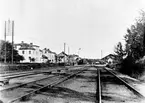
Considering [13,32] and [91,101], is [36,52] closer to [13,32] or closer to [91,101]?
[13,32]

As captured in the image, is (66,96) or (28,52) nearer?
(66,96)

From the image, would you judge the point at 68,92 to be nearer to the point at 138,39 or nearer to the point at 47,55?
the point at 138,39

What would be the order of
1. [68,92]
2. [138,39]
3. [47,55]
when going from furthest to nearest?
[47,55], [138,39], [68,92]

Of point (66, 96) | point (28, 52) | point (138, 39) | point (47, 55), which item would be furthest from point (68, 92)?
point (47, 55)

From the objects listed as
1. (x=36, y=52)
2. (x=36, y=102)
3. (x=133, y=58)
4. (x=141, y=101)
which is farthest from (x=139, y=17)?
(x=36, y=52)

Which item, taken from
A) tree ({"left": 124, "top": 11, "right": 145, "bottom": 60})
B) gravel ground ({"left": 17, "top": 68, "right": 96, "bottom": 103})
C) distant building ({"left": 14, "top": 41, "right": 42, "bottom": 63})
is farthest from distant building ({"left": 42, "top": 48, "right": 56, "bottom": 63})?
gravel ground ({"left": 17, "top": 68, "right": 96, "bottom": 103})

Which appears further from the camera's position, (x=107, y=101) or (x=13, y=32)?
(x=13, y=32)

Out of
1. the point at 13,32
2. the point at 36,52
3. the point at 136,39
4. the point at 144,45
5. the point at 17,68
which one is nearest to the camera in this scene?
the point at 144,45

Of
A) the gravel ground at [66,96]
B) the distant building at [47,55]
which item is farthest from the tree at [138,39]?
the distant building at [47,55]

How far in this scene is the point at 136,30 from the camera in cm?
2722

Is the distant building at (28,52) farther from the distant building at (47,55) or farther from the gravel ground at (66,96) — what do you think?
the gravel ground at (66,96)

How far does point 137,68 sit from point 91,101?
19113mm

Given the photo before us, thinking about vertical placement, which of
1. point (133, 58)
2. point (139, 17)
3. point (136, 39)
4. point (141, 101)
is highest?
point (139, 17)

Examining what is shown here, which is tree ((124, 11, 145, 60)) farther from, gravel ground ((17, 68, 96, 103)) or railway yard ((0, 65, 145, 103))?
gravel ground ((17, 68, 96, 103))
